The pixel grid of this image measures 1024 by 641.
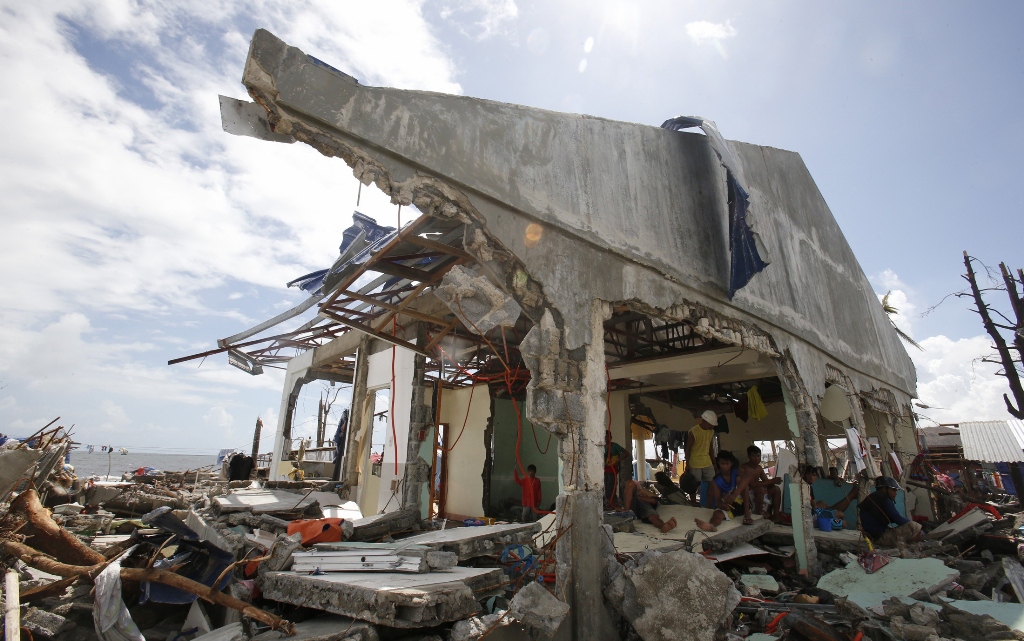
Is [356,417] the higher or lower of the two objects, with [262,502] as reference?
higher

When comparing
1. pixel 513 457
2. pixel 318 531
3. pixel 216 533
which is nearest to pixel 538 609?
pixel 318 531

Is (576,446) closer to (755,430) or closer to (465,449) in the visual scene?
(465,449)

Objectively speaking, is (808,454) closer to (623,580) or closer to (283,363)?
(623,580)

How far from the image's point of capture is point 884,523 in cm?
827

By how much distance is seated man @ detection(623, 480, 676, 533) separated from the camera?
8.27 meters

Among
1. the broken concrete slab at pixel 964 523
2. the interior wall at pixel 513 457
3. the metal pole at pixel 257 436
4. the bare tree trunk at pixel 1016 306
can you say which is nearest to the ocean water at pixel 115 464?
the metal pole at pixel 257 436

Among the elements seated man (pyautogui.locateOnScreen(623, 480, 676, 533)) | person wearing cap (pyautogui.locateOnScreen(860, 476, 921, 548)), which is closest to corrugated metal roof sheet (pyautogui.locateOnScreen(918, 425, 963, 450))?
person wearing cap (pyautogui.locateOnScreen(860, 476, 921, 548))

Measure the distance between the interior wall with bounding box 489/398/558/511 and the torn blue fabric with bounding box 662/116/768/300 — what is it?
5661mm

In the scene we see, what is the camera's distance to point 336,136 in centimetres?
390

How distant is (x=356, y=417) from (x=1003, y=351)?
795 inches

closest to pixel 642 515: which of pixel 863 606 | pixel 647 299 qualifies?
pixel 863 606

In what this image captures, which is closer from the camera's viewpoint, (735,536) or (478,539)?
(478,539)

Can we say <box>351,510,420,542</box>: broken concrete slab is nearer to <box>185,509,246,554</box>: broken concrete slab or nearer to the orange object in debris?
the orange object in debris

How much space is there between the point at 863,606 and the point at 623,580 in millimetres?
2850
